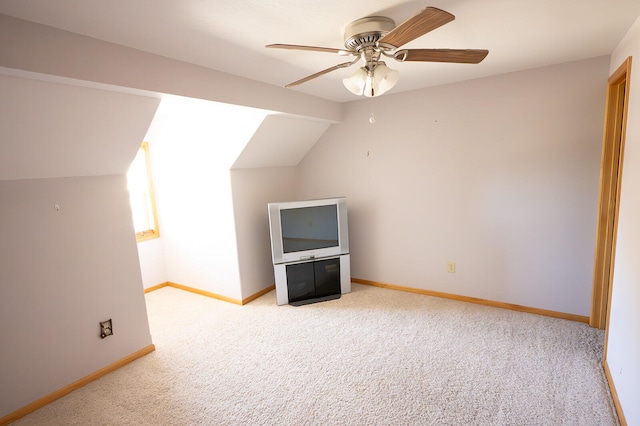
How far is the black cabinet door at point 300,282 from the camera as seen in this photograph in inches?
142

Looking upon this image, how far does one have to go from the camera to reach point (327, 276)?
12.3 feet

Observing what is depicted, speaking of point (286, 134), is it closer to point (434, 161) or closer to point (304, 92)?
point (304, 92)

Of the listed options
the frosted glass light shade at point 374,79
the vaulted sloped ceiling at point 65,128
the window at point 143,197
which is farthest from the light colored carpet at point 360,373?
the frosted glass light shade at point 374,79

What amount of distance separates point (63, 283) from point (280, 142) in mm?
2289

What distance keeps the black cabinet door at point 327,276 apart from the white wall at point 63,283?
5.73 feet

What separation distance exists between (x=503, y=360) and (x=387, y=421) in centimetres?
110

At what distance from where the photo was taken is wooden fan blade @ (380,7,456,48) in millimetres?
1164

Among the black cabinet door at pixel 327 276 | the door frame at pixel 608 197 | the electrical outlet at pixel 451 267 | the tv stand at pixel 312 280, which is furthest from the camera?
the black cabinet door at pixel 327 276

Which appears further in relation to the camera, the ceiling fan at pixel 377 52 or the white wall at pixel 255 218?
the white wall at pixel 255 218

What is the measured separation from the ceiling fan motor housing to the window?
10.9 ft

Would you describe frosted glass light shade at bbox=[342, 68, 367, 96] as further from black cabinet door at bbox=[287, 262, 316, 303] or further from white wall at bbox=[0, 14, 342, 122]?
black cabinet door at bbox=[287, 262, 316, 303]

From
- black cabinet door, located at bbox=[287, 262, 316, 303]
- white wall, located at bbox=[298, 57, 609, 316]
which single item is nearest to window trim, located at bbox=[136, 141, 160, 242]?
black cabinet door, located at bbox=[287, 262, 316, 303]

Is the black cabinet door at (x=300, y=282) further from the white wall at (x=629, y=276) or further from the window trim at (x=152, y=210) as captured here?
the white wall at (x=629, y=276)

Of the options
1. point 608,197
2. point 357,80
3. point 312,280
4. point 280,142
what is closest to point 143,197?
point 280,142
